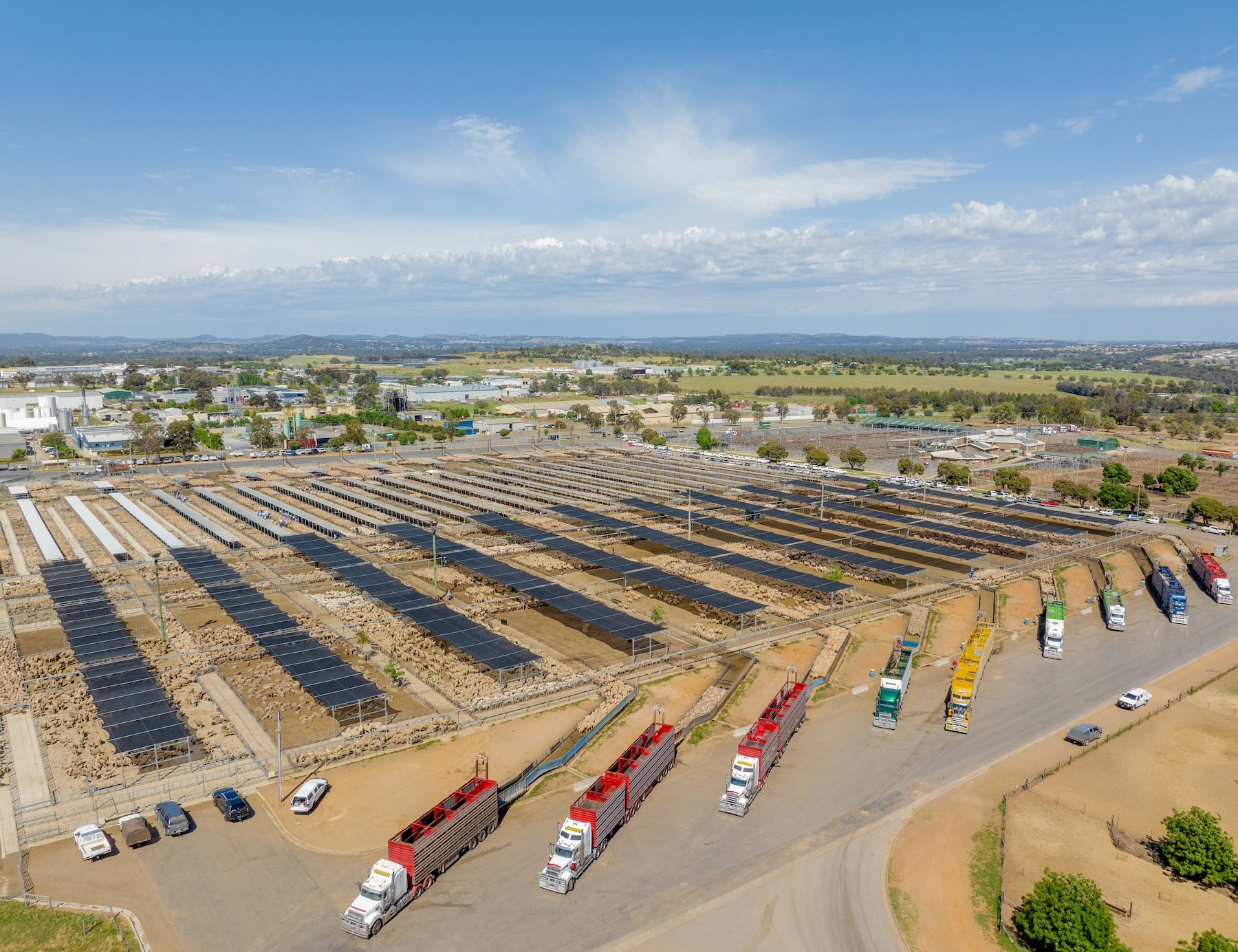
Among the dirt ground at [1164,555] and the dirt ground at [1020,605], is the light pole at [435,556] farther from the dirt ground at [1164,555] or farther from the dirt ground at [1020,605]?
the dirt ground at [1164,555]

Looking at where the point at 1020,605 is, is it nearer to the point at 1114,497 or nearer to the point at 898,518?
the point at 898,518

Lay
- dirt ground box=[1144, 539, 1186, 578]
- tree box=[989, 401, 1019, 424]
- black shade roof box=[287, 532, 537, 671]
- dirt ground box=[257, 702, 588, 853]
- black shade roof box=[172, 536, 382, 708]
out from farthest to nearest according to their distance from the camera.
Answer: tree box=[989, 401, 1019, 424], dirt ground box=[1144, 539, 1186, 578], black shade roof box=[287, 532, 537, 671], black shade roof box=[172, 536, 382, 708], dirt ground box=[257, 702, 588, 853]

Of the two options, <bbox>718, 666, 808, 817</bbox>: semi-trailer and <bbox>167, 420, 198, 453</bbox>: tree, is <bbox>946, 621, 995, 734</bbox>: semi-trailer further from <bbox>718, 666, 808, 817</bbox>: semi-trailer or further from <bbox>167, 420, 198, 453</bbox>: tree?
<bbox>167, 420, 198, 453</bbox>: tree

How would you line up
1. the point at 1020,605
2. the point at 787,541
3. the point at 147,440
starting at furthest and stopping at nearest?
1. the point at 147,440
2. the point at 787,541
3. the point at 1020,605

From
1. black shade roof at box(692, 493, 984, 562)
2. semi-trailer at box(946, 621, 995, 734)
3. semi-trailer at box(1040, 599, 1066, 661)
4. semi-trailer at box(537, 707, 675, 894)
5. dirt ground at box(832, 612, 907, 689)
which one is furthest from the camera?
black shade roof at box(692, 493, 984, 562)

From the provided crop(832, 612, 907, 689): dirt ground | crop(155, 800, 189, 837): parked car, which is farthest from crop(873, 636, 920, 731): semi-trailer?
crop(155, 800, 189, 837): parked car

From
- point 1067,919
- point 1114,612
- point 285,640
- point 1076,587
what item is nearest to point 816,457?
point 1076,587
